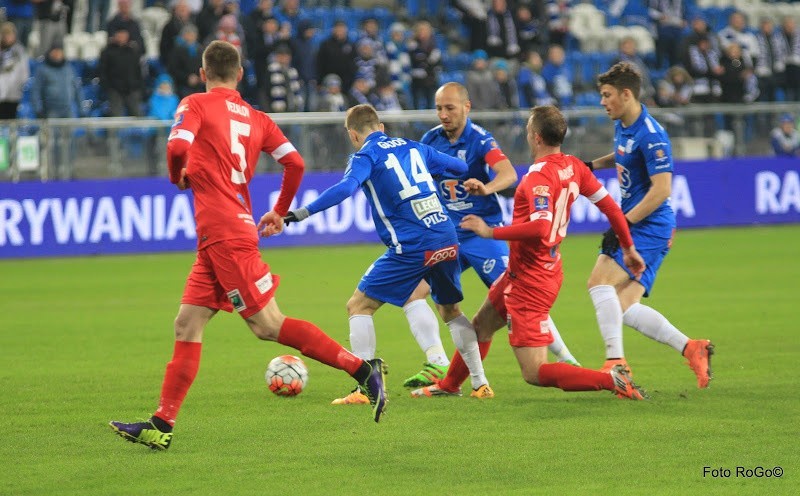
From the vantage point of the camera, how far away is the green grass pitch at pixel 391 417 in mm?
6027

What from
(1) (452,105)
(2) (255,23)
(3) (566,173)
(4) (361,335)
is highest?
(2) (255,23)

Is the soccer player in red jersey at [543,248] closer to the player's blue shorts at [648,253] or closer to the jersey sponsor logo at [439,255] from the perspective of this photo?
the jersey sponsor logo at [439,255]

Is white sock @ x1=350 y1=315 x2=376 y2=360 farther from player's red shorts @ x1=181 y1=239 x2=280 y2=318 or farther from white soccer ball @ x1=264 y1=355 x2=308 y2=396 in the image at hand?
player's red shorts @ x1=181 y1=239 x2=280 y2=318

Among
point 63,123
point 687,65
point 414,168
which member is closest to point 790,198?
point 687,65

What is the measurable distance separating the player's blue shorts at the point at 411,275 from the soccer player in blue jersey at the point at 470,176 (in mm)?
486

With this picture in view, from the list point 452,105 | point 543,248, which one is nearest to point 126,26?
point 452,105

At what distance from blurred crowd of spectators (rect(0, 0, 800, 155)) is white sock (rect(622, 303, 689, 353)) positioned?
12.3m

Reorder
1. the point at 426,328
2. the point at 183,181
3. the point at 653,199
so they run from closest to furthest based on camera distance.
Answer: the point at 183,181
the point at 653,199
the point at 426,328

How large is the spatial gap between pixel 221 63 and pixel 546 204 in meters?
2.12

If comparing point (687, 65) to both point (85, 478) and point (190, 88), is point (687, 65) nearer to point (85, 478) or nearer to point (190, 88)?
point (190, 88)

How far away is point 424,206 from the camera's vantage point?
8203mm

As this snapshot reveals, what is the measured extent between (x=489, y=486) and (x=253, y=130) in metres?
2.43

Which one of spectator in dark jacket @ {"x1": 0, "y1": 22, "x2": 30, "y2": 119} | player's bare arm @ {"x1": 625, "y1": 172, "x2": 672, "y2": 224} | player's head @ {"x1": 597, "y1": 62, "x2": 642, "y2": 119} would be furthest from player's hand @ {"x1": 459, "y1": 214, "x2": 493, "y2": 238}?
spectator in dark jacket @ {"x1": 0, "y1": 22, "x2": 30, "y2": 119}

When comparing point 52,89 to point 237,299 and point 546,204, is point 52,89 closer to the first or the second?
point 546,204
